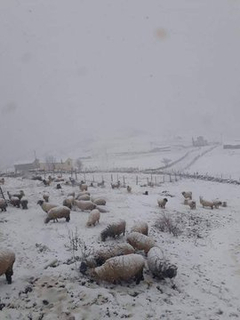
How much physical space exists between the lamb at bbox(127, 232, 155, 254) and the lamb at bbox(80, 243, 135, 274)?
1.36m

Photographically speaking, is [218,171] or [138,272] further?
[218,171]

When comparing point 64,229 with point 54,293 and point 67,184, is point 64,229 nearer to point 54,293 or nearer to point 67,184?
point 54,293

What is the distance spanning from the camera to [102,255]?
13.7m

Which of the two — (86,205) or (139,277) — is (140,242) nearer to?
(139,277)

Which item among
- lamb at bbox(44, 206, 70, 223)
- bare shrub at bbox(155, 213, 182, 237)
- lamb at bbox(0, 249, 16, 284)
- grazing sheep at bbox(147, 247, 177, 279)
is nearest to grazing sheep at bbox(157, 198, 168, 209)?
bare shrub at bbox(155, 213, 182, 237)

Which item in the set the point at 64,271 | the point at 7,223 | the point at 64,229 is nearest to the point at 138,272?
the point at 64,271

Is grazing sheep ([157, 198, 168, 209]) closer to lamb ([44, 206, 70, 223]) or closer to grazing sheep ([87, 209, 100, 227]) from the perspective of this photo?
grazing sheep ([87, 209, 100, 227])

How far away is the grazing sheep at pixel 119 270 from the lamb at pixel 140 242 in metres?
2.92

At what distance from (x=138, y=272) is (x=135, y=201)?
18.0 m

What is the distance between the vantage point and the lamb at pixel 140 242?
15480 mm

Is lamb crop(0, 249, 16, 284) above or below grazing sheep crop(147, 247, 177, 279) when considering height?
above

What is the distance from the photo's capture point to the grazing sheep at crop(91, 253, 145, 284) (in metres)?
12.2

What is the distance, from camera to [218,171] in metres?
67.7

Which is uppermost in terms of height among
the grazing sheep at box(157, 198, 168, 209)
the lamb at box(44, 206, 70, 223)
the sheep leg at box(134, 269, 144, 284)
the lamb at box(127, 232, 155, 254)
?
the lamb at box(44, 206, 70, 223)
